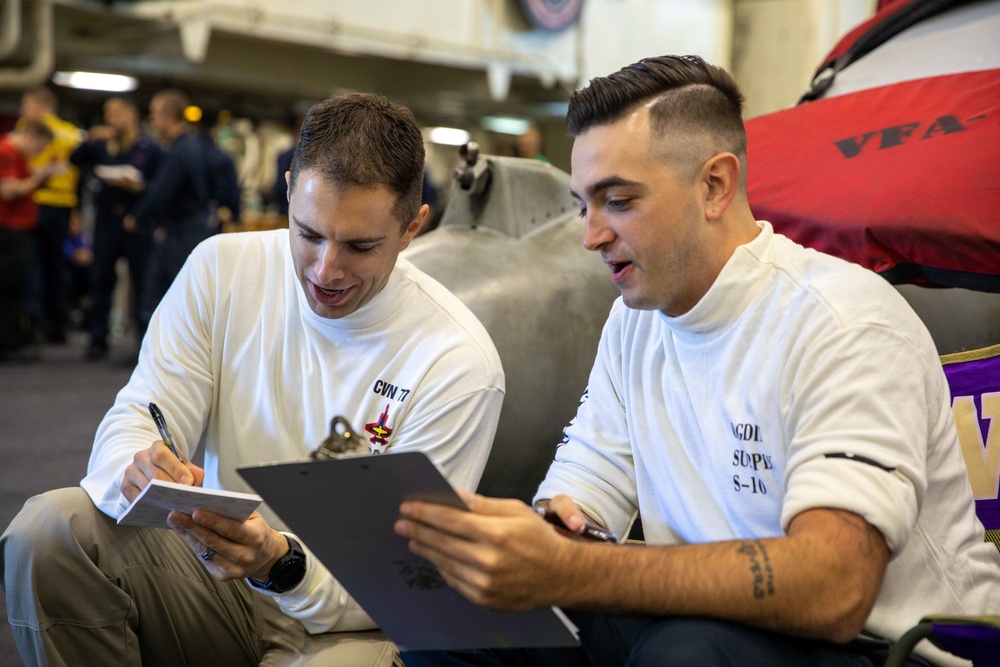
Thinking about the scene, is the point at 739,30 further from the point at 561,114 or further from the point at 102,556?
the point at 561,114

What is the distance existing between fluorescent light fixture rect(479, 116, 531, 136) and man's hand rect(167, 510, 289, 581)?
11150 millimetres

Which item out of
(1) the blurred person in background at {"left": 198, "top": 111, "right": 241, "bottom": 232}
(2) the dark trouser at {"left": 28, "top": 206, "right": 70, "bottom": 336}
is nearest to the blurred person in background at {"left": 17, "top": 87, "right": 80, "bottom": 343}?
(2) the dark trouser at {"left": 28, "top": 206, "right": 70, "bottom": 336}

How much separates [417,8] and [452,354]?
733cm

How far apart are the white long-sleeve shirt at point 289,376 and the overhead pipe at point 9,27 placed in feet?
19.7

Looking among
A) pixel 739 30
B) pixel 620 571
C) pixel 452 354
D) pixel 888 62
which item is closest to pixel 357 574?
pixel 620 571

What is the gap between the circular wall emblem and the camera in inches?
347

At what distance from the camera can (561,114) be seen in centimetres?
1208

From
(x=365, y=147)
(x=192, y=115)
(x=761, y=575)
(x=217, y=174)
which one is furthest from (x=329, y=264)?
(x=192, y=115)

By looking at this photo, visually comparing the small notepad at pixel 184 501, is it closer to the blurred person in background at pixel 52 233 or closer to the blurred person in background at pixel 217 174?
the blurred person in background at pixel 217 174

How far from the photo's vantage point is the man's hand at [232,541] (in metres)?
1.33

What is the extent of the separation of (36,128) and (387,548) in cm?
586

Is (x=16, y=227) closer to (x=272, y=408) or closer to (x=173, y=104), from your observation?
(x=173, y=104)

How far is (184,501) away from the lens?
127 centimetres

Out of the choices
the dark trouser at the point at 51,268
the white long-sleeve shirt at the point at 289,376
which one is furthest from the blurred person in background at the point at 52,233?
the white long-sleeve shirt at the point at 289,376
